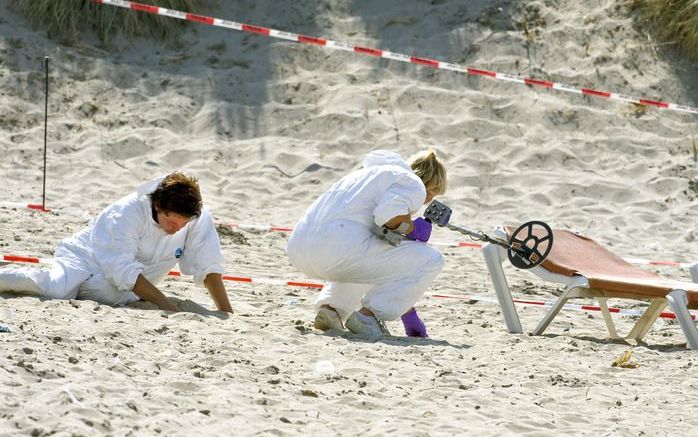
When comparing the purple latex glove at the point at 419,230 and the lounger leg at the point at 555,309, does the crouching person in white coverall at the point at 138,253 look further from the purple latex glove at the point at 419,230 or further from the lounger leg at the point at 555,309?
the lounger leg at the point at 555,309

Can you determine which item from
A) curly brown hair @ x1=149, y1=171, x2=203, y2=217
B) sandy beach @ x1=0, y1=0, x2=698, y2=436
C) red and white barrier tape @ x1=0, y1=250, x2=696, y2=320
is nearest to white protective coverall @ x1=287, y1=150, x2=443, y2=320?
sandy beach @ x1=0, y1=0, x2=698, y2=436

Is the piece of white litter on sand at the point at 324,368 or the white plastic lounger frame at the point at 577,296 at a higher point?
the white plastic lounger frame at the point at 577,296

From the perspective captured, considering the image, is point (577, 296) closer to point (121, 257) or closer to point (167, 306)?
point (167, 306)

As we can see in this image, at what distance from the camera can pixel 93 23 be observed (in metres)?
11.9

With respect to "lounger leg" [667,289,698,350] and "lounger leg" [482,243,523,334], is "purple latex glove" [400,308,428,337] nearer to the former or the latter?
"lounger leg" [482,243,523,334]

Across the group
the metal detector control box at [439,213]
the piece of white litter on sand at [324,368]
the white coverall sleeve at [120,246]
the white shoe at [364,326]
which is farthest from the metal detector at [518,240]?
the white coverall sleeve at [120,246]

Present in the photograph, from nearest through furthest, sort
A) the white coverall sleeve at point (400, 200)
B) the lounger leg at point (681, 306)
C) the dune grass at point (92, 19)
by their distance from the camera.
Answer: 1. the white coverall sleeve at point (400, 200)
2. the lounger leg at point (681, 306)
3. the dune grass at point (92, 19)

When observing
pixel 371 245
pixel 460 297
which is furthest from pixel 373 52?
pixel 371 245

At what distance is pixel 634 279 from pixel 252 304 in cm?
193

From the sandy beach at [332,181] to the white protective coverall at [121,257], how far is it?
6.2 inches

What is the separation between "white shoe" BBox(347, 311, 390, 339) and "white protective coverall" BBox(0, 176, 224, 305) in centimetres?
69

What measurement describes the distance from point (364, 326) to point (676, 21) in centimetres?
691

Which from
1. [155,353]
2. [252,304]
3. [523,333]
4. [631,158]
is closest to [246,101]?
[631,158]

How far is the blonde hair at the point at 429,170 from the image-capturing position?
A: 19.7 feet
